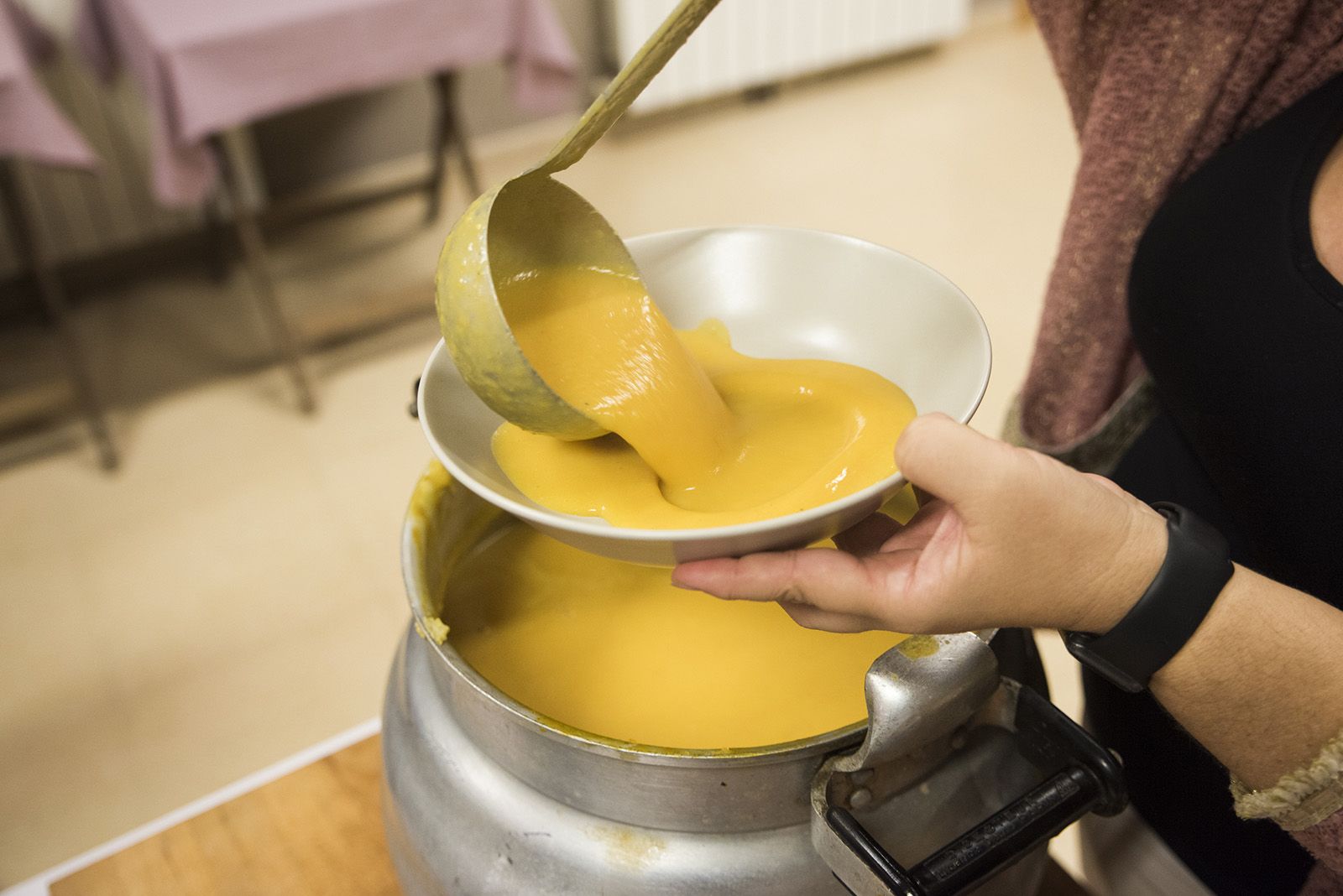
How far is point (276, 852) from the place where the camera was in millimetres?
769

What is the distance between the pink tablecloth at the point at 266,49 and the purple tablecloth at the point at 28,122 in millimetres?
145

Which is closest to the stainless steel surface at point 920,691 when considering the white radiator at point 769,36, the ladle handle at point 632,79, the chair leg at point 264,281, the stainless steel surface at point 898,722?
the stainless steel surface at point 898,722

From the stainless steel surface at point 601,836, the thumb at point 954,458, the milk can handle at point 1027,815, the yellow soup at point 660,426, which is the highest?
the thumb at point 954,458

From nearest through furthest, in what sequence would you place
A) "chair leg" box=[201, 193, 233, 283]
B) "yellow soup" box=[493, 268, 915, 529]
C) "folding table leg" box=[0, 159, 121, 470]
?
"yellow soup" box=[493, 268, 915, 529] < "folding table leg" box=[0, 159, 121, 470] < "chair leg" box=[201, 193, 233, 283]

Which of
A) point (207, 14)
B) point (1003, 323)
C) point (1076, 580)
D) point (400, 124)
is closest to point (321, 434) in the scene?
point (207, 14)

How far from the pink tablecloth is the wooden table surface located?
56.4 inches

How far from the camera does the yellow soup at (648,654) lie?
0.69 m

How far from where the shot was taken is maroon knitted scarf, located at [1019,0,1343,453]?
2.60 feet

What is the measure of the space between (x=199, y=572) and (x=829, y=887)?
1614 mm

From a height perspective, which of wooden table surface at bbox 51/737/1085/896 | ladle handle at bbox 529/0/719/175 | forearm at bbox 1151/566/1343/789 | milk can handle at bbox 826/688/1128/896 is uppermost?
ladle handle at bbox 529/0/719/175

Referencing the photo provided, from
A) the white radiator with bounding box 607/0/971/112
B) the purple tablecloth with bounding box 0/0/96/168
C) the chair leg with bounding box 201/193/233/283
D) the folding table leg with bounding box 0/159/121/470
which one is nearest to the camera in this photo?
the purple tablecloth with bounding box 0/0/96/168

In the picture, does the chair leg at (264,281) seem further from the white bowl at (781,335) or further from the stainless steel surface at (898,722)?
the stainless steel surface at (898,722)

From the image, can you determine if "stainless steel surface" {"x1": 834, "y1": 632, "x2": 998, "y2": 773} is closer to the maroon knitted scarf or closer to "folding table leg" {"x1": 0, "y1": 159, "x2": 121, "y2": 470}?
the maroon knitted scarf

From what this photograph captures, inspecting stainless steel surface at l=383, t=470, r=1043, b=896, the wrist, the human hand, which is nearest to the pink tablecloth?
stainless steel surface at l=383, t=470, r=1043, b=896
